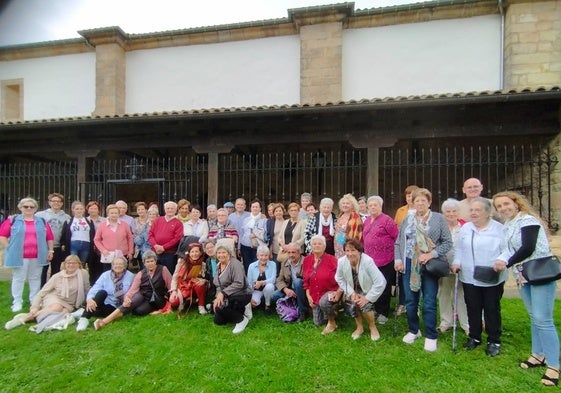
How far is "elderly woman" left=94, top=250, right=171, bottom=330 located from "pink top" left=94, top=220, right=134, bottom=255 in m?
0.77

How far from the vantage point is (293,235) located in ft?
17.5

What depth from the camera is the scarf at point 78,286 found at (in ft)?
17.6

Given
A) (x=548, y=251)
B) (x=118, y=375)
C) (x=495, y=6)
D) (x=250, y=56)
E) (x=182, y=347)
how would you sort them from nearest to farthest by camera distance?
(x=548, y=251)
(x=118, y=375)
(x=182, y=347)
(x=495, y=6)
(x=250, y=56)

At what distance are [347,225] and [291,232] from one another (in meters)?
1.01

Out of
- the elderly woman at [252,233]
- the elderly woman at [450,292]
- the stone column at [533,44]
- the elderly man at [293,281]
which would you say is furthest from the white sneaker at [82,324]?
the stone column at [533,44]

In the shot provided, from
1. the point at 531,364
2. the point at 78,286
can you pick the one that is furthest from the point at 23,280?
the point at 531,364

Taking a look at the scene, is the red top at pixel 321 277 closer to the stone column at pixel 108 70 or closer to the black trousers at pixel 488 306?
the black trousers at pixel 488 306

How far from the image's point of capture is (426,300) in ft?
13.0

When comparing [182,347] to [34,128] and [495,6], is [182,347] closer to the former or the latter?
[34,128]

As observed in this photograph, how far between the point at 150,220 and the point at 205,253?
52.8 inches

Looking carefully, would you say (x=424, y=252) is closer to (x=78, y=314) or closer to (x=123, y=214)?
(x=78, y=314)

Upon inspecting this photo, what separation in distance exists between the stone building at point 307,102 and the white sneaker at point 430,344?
3.55 meters

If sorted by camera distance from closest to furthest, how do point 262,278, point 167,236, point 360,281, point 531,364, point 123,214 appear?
point 531,364, point 360,281, point 262,278, point 167,236, point 123,214

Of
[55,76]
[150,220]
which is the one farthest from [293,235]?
[55,76]
